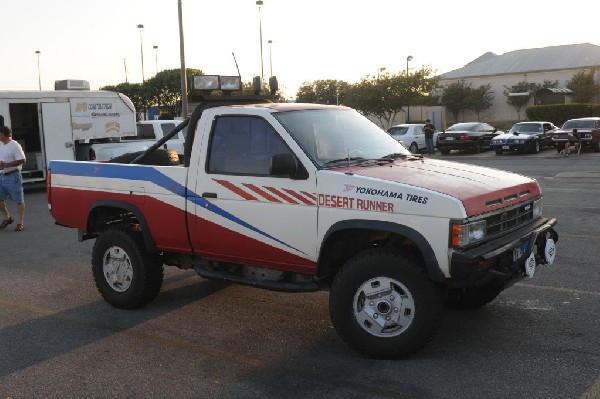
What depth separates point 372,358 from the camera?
15.8ft

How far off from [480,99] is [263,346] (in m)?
64.5

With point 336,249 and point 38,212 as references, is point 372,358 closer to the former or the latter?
point 336,249

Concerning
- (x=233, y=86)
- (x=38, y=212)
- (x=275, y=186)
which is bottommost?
(x=38, y=212)

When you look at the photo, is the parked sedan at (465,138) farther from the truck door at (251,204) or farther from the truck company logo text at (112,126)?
the truck door at (251,204)

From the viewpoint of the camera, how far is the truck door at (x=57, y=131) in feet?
56.0

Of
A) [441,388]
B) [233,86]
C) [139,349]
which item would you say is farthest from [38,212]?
[441,388]

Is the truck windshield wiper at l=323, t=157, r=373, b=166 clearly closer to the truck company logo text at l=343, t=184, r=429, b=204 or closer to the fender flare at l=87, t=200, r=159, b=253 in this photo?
the truck company logo text at l=343, t=184, r=429, b=204

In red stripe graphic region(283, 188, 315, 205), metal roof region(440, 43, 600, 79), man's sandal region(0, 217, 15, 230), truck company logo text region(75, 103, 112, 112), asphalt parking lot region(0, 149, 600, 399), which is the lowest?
asphalt parking lot region(0, 149, 600, 399)

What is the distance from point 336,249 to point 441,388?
1.41 m

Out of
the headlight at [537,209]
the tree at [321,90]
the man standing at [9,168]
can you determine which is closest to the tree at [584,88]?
the tree at [321,90]

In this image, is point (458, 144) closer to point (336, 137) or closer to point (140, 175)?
point (336, 137)

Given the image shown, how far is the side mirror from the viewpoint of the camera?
4.95 m

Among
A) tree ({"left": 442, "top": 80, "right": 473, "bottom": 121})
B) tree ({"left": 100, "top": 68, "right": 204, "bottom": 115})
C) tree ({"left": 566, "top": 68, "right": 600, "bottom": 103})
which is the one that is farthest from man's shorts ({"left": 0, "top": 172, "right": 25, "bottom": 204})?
tree ({"left": 442, "top": 80, "right": 473, "bottom": 121})

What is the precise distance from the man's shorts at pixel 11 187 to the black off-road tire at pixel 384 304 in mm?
8021
